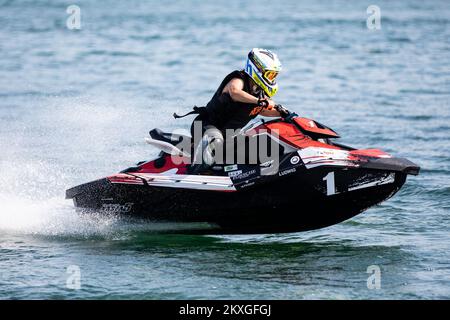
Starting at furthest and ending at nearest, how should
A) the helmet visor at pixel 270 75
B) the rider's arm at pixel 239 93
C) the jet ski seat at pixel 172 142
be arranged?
1. the jet ski seat at pixel 172 142
2. the helmet visor at pixel 270 75
3. the rider's arm at pixel 239 93

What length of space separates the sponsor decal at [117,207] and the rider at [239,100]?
3.56 feet

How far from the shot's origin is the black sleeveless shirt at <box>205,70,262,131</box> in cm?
1037

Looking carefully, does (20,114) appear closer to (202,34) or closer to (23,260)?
(23,260)

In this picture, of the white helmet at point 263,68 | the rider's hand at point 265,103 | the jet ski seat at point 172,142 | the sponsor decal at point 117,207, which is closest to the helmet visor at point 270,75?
the white helmet at point 263,68

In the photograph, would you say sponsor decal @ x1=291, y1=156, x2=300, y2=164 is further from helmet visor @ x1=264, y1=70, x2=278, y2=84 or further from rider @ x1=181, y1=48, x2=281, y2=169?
helmet visor @ x1=264, y1=70, x2=278, y2=84

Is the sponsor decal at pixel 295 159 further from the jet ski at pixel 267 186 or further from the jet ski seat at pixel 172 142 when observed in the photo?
the jet ski seat at pixel 172 142

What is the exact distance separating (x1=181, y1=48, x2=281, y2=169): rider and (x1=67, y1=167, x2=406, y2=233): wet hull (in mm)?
560

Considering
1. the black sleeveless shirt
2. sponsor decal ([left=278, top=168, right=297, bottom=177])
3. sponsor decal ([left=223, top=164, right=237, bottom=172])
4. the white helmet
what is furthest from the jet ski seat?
sponsor decal ([left=278, top=168, right=297, bottom=177])

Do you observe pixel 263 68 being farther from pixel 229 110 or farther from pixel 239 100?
pixel 229 110

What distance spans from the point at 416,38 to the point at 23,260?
83.3 ft

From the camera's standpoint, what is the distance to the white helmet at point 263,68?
10.2 m

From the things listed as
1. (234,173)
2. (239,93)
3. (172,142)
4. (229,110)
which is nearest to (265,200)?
(234,173)

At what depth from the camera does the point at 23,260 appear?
403 inches
